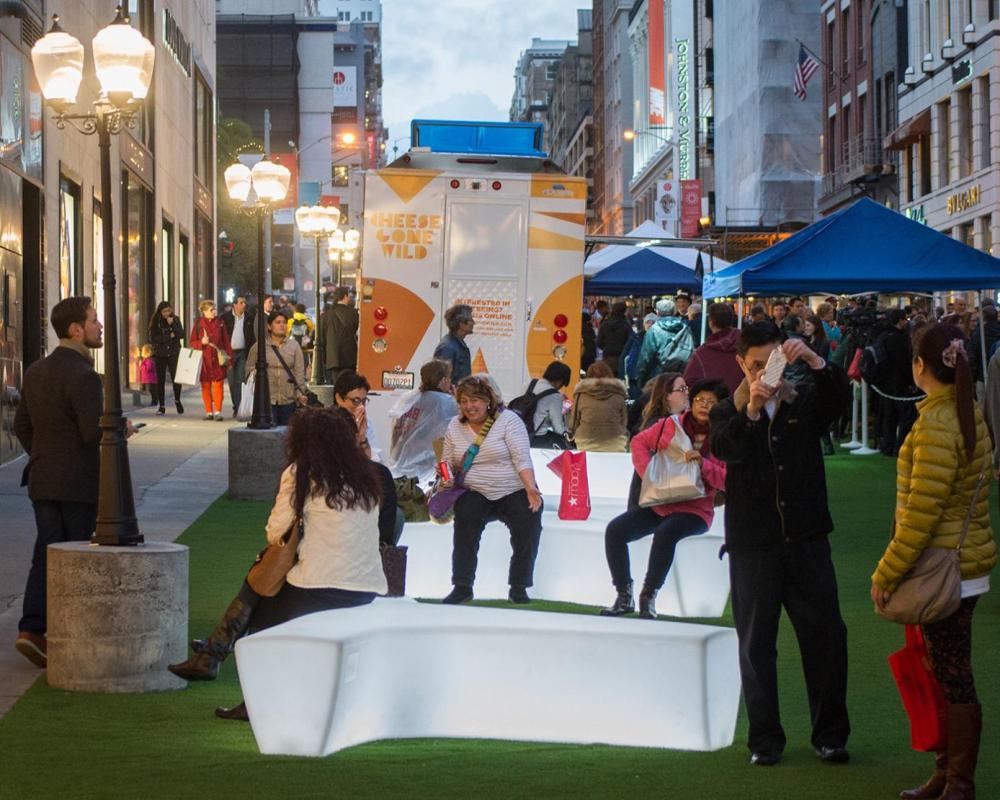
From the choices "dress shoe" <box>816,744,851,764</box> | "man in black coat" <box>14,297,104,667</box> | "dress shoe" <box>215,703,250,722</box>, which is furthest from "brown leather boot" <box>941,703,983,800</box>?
"man in black coat" <box>14,297,104,667</box>

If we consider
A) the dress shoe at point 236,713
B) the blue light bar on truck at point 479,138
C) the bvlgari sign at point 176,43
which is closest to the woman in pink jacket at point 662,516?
the dress shoe at point 236,713

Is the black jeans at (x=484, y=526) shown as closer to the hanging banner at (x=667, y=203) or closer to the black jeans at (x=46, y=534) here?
the black jeans at (x=46, y=534)

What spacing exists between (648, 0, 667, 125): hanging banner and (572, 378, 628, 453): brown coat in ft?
315

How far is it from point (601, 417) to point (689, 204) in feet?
234

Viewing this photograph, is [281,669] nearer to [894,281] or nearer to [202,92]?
[894,281]

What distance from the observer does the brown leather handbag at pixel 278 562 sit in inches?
315

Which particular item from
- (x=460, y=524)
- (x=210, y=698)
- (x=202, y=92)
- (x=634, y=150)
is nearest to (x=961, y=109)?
(x=202, y=92)

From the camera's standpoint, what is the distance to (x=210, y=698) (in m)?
8.38

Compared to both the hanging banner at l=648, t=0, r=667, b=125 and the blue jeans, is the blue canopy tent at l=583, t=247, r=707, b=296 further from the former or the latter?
the hanging banner at l=648, t=0, r=667, b=125

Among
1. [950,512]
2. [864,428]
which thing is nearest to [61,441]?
[950,512]

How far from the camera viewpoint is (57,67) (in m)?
10.8

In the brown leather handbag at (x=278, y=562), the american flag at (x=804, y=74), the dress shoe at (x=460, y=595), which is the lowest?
the dress shoe at (x=460, y=595)

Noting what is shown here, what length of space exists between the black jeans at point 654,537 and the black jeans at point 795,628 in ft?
11.6

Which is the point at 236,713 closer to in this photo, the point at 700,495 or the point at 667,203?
the point at 700,495
